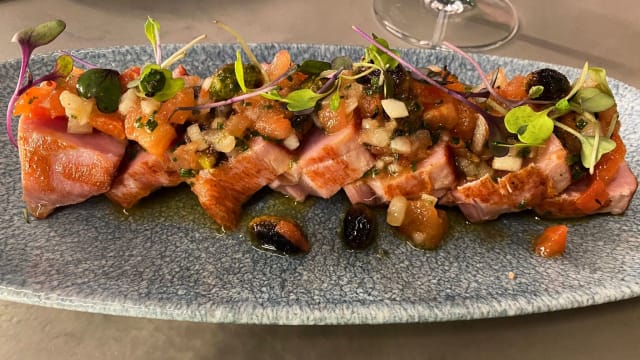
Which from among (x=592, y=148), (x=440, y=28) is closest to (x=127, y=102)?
(x=592, y=148)

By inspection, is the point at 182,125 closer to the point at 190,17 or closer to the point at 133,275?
the point at 133,275

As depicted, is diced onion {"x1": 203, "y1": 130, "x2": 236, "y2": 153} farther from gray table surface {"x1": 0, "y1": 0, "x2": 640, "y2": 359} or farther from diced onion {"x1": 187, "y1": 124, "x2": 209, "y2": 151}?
gray table surface {"x1": 0, "y1": 0, "x2": 640, "y2": 359}

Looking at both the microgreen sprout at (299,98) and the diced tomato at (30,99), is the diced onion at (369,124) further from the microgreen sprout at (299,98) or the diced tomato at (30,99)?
the diced tomato at (30,99)

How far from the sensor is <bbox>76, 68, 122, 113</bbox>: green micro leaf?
2.41 m

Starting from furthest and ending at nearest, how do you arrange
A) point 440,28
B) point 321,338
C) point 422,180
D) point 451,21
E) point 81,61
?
point 451,21 < point 440,28 < point 81,61 < point 422,180 < point 321,338

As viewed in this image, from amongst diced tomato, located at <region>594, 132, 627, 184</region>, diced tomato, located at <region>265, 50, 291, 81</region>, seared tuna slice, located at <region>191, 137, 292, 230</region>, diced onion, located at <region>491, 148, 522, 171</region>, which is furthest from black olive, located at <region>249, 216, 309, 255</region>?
diced tomato, located at <region>594, 132, 627, 184</region>

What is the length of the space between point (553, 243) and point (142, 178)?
1.96 m

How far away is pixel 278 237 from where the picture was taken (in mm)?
2436

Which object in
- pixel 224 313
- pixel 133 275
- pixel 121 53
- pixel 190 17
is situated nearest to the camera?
pixel 224 313

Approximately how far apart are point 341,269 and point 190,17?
10.7 feet

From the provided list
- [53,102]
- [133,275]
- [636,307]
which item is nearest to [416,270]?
[636,307]

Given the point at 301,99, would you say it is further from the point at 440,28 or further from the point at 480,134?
the point at 440,28

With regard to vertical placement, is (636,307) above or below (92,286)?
below

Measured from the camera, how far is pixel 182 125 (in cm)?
257
